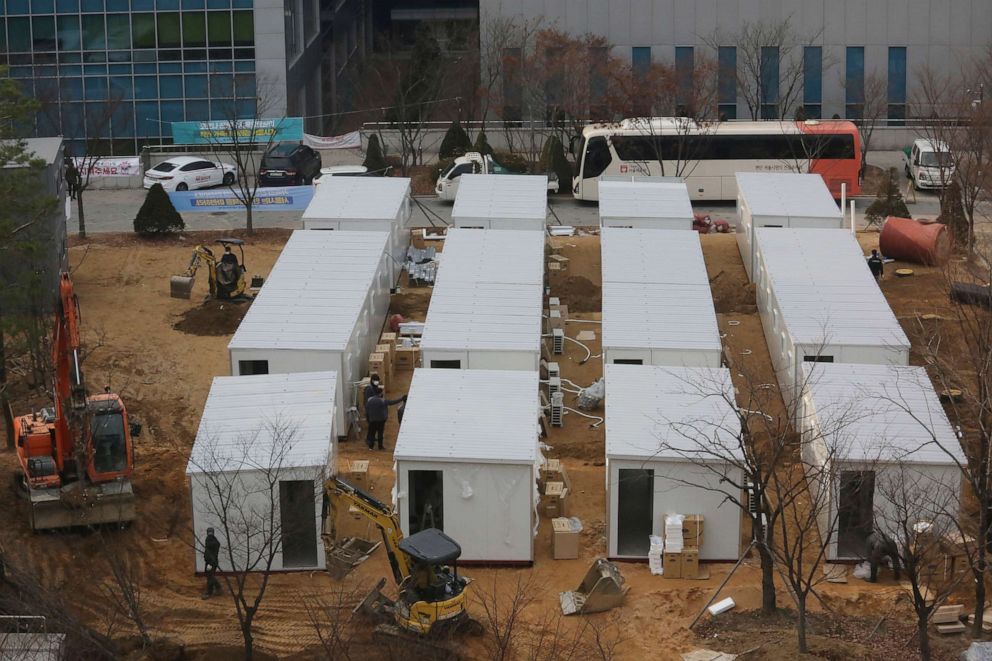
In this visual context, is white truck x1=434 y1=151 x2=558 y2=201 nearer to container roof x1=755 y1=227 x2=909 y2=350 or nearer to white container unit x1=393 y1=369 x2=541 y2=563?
container roof x1=755 y1=227 x2=909 y2=350

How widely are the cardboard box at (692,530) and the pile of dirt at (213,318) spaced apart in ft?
48.3

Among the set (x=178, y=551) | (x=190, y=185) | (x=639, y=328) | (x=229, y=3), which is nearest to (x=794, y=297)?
(x=639, y=328)

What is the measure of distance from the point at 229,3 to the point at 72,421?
3271 centimetres

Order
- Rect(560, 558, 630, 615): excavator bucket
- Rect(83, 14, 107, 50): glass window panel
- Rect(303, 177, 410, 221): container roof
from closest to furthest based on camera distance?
1. Rect(560, 558, 630, 615): excavator bucket
2. Rect(303, 177, 410, 221): container roof
3. Rect(83, 14, 107, 50): glass window panel

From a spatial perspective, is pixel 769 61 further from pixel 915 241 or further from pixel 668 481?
pixel 668 481

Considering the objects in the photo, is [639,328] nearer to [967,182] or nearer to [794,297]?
[794,297]

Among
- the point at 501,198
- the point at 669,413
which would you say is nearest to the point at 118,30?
the point at 501,198

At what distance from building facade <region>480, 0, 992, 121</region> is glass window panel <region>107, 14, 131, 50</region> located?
12772mm

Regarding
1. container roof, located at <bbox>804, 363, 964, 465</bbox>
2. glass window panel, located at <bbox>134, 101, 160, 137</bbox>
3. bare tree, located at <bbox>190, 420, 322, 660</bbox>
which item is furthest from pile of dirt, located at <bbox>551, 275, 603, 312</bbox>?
glass window panel, located at <bbox>134, 101, 160, 137</bbox>

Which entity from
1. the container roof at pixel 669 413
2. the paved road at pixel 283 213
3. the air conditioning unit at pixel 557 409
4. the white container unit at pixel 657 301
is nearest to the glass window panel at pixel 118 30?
the paved road at pixel 283 213

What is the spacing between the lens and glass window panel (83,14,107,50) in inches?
2232

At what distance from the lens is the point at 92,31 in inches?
2235

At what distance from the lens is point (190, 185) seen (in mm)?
53312

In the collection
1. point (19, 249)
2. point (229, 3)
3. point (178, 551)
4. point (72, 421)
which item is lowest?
point (178, 551)
